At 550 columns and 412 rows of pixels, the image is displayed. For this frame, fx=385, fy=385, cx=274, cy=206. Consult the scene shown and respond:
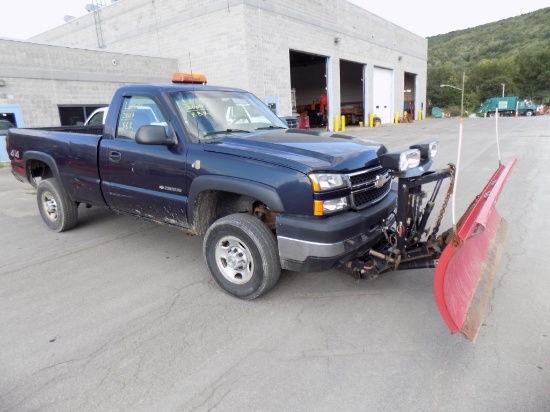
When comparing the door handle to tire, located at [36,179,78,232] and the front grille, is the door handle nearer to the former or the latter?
tire, located at [36,179,78,232]

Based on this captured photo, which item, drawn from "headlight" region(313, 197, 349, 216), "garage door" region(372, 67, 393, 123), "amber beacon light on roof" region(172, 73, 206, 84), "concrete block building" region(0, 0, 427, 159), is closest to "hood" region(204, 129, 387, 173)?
"headlight" region(313, 197, 349, 216)

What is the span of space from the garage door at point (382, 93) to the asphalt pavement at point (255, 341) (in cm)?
A: 3097

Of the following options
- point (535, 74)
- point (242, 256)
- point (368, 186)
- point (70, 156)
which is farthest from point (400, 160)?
point (535, 74)

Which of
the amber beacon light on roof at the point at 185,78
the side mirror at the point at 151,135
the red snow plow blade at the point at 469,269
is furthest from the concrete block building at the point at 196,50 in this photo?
the red snow plow blade at the point at 469,269

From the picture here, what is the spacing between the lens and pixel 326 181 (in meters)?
3.08

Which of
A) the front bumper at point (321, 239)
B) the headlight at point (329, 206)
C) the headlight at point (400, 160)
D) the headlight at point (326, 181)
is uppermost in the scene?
the headlight at point (400, 160)

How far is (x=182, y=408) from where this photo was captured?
7.64 feet

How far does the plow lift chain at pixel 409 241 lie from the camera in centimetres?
309

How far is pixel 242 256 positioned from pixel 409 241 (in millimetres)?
1482

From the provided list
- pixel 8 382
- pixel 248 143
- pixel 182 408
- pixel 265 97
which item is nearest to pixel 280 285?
pixel 248 143

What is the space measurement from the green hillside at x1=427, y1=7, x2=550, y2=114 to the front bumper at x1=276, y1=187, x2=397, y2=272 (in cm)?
6513

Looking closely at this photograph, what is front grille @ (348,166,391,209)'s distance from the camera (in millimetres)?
3314

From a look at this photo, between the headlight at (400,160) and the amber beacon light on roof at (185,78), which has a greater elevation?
the amber beacon light on roof at (185,78)

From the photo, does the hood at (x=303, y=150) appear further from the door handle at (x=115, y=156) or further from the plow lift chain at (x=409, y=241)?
the door handle at (x=115, y=156)
